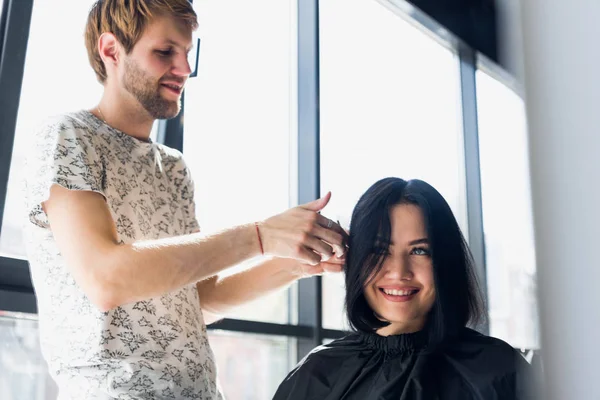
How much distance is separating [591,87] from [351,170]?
360 centimetres

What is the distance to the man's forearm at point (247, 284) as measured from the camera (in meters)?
2.04

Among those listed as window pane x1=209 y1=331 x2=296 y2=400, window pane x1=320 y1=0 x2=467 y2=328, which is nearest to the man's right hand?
window pane x1=320 y1=0 x2=467 y2=328

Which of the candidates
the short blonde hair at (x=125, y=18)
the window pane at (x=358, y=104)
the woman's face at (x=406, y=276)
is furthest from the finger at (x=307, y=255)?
the window pane at (x=358, y=104)

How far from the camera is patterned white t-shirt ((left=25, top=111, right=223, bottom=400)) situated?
Answer: 1536 millimetres

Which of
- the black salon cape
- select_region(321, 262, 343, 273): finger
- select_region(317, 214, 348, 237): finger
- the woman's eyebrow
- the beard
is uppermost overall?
the beard

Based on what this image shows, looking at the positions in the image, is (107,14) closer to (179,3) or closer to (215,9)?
(179,3)

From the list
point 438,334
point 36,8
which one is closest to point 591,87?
point 438,334

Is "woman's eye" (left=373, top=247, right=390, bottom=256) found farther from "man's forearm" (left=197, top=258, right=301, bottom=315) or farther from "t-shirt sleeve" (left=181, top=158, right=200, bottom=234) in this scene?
"t-shirt sleeve" (left=181, top=158, right=200, bottom=234)

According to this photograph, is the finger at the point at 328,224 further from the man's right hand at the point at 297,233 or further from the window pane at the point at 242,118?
the window pane at the point at 242,118

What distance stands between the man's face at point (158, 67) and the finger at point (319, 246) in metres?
0.59

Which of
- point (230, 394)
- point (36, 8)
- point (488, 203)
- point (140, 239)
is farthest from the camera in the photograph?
point (230, 394)

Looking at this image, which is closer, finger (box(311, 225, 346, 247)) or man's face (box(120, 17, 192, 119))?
finger (box(311, 225, 346, 247))

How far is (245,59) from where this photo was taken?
3684mm

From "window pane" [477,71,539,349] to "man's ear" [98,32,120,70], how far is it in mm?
1434
